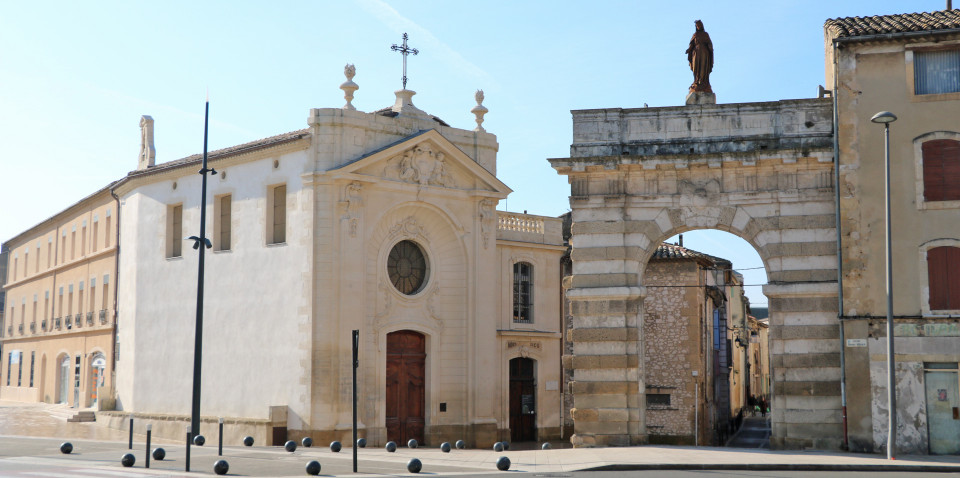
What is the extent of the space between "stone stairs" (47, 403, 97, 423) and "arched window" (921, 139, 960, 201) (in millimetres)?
29284

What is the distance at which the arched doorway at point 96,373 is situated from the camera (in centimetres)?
3953

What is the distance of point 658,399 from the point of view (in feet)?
113

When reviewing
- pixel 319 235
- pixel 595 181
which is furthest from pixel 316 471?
pixel 319 235

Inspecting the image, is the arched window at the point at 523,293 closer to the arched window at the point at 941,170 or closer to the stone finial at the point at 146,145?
the stone finial at the point at 146,145

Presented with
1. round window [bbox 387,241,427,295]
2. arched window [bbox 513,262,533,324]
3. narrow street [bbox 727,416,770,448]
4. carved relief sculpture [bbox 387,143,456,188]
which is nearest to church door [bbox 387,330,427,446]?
round window [bbox 387,241,427,295]

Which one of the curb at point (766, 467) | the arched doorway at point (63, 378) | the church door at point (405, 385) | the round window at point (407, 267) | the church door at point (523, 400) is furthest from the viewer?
the arched doorway at point (63, 378)

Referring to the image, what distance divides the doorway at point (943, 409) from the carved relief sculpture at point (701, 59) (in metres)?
7.94

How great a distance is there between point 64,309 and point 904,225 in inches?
1471

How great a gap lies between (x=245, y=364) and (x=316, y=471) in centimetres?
1443

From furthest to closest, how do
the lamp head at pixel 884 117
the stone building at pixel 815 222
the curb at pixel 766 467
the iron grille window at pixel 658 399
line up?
the iron grille window at pixel 658 399, the stone building at pixel 815 222, the lamp head at pixel 884 117, the curb at pixel 766 467

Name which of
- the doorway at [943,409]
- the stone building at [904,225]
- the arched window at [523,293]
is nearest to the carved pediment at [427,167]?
the arched window at [523,293]

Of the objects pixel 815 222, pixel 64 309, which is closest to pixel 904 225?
pixel 815 222

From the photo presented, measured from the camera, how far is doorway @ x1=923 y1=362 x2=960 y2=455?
2002 cm

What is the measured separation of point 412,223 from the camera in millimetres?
31406
